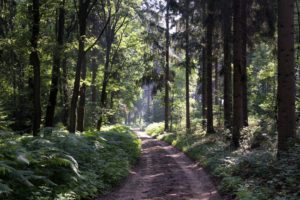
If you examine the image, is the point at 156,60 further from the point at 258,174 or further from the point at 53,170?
the point at 53,170

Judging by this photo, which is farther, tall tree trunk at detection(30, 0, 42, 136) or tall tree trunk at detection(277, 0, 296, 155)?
tall tree trunk at detection(30, 0, 42, 136)

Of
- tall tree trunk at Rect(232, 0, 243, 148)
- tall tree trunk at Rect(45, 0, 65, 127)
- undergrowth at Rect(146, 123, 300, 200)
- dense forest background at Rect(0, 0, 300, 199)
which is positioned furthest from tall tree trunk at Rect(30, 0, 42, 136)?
tall tree trunk at Rect(232, 0, 243, 148)

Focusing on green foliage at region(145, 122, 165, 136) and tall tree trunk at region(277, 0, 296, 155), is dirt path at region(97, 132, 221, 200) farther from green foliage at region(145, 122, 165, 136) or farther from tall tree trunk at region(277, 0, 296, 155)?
green foliage at region(145, 122, 165, 136)

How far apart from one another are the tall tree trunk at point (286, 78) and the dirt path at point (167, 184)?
263 centimetres

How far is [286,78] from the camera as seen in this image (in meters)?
10.3

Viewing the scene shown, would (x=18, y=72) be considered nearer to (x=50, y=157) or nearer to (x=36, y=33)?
(x=36, y=33)

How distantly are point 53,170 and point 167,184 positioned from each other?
3.97 m

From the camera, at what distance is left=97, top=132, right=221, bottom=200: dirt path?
31.5ft

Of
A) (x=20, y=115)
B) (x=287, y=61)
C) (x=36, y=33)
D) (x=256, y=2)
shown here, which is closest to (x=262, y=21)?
(x=256, y=2)

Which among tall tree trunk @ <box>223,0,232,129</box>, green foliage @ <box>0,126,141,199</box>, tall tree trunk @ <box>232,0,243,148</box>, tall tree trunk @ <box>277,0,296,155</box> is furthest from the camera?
tall tree trunk @ <box>223,0,232,129</box>

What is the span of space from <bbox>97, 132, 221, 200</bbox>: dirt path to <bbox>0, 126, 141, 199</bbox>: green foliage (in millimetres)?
593

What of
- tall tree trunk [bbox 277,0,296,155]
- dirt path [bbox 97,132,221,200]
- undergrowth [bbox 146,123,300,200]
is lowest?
dirt path [bbox 97,132,221,200]

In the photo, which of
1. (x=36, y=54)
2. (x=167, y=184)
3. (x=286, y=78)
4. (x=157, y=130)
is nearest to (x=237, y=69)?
(x=286, y=78)

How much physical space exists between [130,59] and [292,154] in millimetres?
22408
